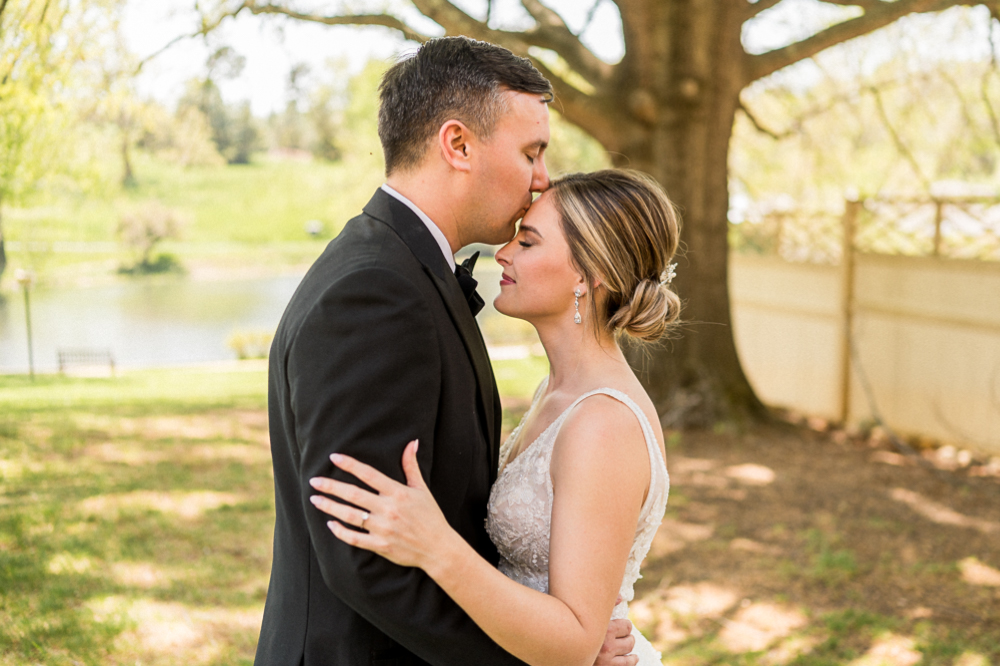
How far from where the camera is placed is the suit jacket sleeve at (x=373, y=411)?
4.53 feet

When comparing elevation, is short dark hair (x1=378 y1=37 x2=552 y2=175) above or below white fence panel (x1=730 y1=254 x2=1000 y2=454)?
above

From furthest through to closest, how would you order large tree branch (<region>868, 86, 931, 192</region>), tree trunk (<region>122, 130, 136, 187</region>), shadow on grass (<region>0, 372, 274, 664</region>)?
large tree branch (<region>868, 86, 931, 192</region>)
tree trunk (<region>122, 130, 136, 187</region>)
shadow on grass (<region>0, 372, 274, 664</region>)

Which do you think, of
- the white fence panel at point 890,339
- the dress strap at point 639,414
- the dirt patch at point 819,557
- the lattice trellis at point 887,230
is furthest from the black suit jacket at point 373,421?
the lattice trellis at point 887,230

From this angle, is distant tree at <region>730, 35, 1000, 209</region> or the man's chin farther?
distant tree at <region>730, 35, 1000, 209</region>

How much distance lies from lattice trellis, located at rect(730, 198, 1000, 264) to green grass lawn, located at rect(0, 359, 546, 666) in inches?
230

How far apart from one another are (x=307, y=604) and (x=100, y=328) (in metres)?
8.18

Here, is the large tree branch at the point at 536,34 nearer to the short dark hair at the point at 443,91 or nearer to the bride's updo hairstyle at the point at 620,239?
the bride's updo hairstyle at the point at 620,239

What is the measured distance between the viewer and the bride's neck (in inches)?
80.3

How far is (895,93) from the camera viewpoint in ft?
39.7

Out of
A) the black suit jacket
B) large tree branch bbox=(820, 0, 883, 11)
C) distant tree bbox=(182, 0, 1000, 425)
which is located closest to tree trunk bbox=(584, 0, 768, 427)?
distant tree bbox=(182, 0, 1000, 425)

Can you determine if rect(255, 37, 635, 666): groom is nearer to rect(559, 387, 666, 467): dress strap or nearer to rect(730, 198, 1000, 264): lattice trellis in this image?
rect(559, 387, 666, 467): dress strap

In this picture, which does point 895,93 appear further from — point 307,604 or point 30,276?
point 307,604

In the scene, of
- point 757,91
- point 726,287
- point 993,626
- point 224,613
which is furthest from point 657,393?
point 757,91

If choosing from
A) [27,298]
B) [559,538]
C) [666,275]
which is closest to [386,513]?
[559,538]
